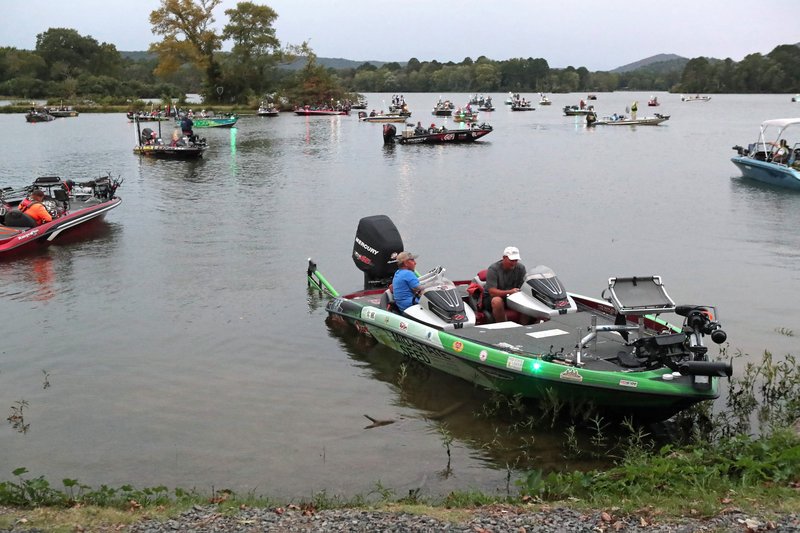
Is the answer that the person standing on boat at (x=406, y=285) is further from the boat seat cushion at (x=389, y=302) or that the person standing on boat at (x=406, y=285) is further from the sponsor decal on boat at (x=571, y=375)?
the sponsor decal on boat at (x=571, y=375)

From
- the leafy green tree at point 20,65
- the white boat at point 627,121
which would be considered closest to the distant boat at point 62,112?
the leafy green tree at point 20,65

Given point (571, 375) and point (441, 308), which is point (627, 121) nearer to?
point (441, 308)

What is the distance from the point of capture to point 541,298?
12266 mm

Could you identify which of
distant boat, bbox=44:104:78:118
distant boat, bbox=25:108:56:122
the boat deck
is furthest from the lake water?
distant boat, bbox=44:104:78:118

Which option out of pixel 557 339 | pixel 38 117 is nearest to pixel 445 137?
pixel 557 339

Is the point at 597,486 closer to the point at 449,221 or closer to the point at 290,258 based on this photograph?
the point at 290,258

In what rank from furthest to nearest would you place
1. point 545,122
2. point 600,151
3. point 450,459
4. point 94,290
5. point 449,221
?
1. point 545,122
2. point 600,151
3. point 449,221
4. point 94,290
5. point 450,459

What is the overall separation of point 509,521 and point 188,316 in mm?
10160

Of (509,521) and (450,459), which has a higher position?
(509,521)

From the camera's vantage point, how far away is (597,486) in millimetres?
7816

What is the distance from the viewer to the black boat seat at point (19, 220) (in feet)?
67.9

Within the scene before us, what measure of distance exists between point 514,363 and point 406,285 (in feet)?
10.1

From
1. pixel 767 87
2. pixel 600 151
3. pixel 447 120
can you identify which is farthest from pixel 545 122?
pixel 767 87

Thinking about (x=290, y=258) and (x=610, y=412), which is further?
(x=290, y=258)
